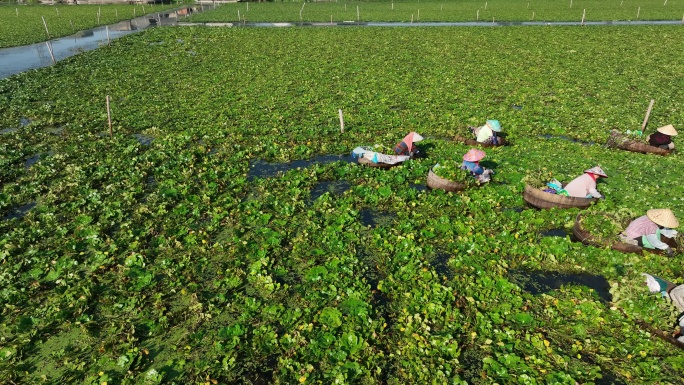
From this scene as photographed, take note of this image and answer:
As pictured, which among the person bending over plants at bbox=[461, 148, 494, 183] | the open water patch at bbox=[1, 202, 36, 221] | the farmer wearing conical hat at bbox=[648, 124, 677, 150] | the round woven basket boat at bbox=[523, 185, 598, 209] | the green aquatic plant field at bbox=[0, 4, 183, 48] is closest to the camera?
the open water patch at bbox=[1, 202, 36, 221]

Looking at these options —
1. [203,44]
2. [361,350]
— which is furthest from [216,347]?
[203,44]

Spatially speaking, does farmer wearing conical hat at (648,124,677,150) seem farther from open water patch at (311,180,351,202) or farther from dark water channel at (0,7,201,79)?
dark water channel at (0,7,201,79)

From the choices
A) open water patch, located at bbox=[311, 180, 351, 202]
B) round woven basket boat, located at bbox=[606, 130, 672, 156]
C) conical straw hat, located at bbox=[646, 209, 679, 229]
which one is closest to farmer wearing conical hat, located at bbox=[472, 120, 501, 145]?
round woven basket boat, located at bbox=[606, 130, 672, 156]

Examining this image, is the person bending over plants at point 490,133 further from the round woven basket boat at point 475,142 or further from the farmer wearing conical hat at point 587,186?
the farmer wearing conical hat at point 587,186

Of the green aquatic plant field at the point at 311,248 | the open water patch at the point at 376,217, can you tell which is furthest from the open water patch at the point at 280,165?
the open water patch at the point at 376,217

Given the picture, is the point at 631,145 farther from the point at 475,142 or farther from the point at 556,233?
the point at 556,233

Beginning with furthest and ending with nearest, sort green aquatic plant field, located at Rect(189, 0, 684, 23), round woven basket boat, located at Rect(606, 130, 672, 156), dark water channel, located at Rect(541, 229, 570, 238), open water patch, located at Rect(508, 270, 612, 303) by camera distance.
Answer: green aquatic plant field, located at Rect(189, 0, 684, 23) < round woven basket boat, located at Rect(606, 130, 672, 156) < dark water channel, located at Rect(541, 229, 570, 238) < open water patch, located at Rect(508, 270, 612, 303)
